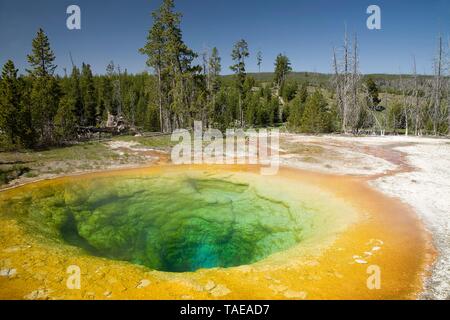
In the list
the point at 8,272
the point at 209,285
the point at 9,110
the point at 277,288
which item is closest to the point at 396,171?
the point at 277,288

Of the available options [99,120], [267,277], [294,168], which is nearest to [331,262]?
[267,277]

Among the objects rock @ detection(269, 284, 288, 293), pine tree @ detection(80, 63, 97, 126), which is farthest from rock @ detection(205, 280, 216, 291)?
pine tree @ detection(80, 63, 97, 126)

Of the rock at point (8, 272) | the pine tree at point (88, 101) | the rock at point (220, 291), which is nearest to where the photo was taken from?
the rock at point (220, 291)

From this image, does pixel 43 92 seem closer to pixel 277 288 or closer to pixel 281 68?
pixel 277 288

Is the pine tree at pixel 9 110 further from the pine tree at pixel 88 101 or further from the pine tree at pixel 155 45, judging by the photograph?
the pine tree at pixel 88 101

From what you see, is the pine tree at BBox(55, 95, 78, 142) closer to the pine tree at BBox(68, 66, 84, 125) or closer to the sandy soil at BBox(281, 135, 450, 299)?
the sandy soil at BBox(281, 135, 450, 299)

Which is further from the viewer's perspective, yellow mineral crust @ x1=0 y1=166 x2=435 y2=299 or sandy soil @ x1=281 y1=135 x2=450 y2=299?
sandy soil @ x1=281 y1=135 x2=450 y2=299

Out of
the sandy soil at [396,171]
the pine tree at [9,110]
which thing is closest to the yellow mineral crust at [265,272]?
the sandy soil at [396,171]
